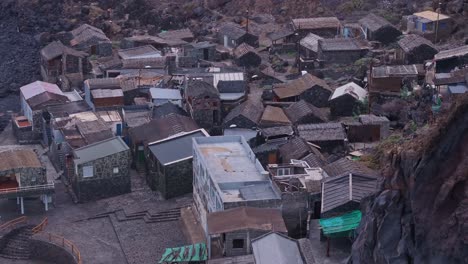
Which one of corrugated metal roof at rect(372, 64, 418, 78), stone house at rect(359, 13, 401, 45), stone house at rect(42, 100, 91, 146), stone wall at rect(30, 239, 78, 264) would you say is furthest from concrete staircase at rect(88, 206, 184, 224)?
stone house at rect(359, 13, 401, 45)

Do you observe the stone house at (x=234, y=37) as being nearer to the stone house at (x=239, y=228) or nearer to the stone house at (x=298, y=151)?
the stone house at (x=298, y=151)

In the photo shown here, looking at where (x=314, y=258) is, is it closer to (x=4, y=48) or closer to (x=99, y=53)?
(x=99, y=53)

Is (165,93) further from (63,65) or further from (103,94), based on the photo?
(63,65)

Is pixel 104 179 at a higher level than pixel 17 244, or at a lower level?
higher

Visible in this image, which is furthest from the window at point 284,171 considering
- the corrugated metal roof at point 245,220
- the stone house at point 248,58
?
the stone house at point 248,58

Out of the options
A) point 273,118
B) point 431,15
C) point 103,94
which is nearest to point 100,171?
point 103,94

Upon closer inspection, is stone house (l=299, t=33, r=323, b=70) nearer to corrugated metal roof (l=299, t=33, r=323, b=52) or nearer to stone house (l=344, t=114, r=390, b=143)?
corrugated metal roof (l=299, t=33, r=323, b=52)

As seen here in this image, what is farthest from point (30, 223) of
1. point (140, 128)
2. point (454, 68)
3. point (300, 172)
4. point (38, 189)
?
point (454, 68)
